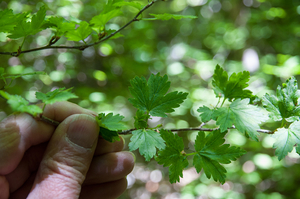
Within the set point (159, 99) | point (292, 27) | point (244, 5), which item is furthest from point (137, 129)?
point (244, 5)

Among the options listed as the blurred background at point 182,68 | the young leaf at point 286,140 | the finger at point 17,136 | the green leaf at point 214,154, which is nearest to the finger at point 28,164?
the finger at point 17,136

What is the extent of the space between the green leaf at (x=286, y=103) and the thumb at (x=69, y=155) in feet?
2.41

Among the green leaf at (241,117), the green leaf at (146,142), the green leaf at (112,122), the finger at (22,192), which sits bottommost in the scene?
the finger at (22,192)

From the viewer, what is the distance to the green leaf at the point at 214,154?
27.7 inches

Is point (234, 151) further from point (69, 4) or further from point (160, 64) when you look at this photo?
point (69, 4)

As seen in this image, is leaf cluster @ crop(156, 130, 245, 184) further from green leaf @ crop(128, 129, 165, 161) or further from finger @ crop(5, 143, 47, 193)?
finger @ crop(5, 143, 47, 193)

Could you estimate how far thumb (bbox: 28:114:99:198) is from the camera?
0.82m

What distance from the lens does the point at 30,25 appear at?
0.68m

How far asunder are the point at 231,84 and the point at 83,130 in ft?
2.20

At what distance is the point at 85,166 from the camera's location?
0.90m

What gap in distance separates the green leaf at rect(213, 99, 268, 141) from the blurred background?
1.24 metres

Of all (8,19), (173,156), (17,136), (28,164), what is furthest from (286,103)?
(28,164)

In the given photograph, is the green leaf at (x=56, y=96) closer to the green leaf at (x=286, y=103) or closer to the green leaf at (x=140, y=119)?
the green leaf at (x=140, y=119)

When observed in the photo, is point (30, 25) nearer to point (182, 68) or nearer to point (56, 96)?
point (56, 96)
